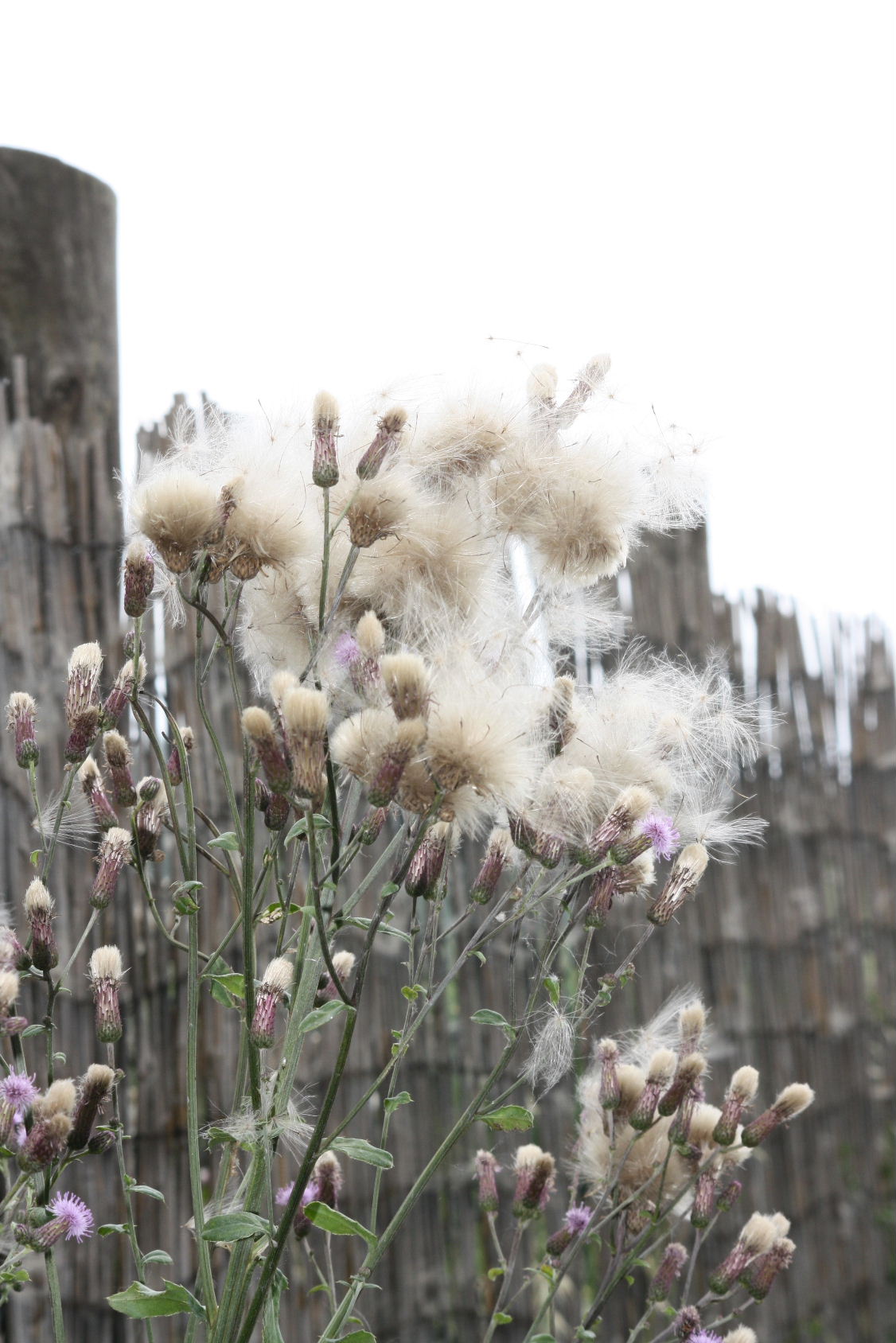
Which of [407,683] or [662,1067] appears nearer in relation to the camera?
[407,683]

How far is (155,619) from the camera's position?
2041 mm

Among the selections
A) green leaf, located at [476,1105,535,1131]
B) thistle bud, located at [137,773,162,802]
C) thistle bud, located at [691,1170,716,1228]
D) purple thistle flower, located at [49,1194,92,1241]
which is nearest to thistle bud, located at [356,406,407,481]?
thistle bud, located at [137,773,162,802]

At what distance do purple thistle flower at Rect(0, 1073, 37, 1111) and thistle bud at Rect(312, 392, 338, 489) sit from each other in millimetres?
505

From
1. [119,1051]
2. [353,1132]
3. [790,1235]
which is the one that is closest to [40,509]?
[119,1051]

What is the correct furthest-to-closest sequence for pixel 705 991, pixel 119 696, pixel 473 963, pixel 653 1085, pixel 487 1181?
pixel 705 991 → pixel 473 963 → pixel 487 1181 → pixel 653 1085 → pixel 119 696

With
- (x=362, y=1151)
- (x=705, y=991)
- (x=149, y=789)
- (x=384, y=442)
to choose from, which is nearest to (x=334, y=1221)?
(x=362, y=1151)

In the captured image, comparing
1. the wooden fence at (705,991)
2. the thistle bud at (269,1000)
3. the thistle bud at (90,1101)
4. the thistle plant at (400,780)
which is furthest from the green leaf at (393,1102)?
the wooden fence at (705,991)

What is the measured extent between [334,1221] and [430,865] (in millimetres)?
276

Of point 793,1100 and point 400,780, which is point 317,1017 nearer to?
point 400,780

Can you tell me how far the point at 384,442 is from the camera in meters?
0.99

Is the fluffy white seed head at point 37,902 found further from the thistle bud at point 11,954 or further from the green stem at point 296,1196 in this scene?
the green stem at point 296,1196

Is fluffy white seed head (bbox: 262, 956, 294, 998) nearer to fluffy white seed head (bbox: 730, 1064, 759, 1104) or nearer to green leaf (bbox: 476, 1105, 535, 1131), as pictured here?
green leaf (bbox: 476, 1105, 535, 1131)

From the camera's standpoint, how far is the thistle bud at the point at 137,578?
1.04m

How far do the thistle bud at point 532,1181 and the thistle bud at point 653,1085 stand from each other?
0.32ft
